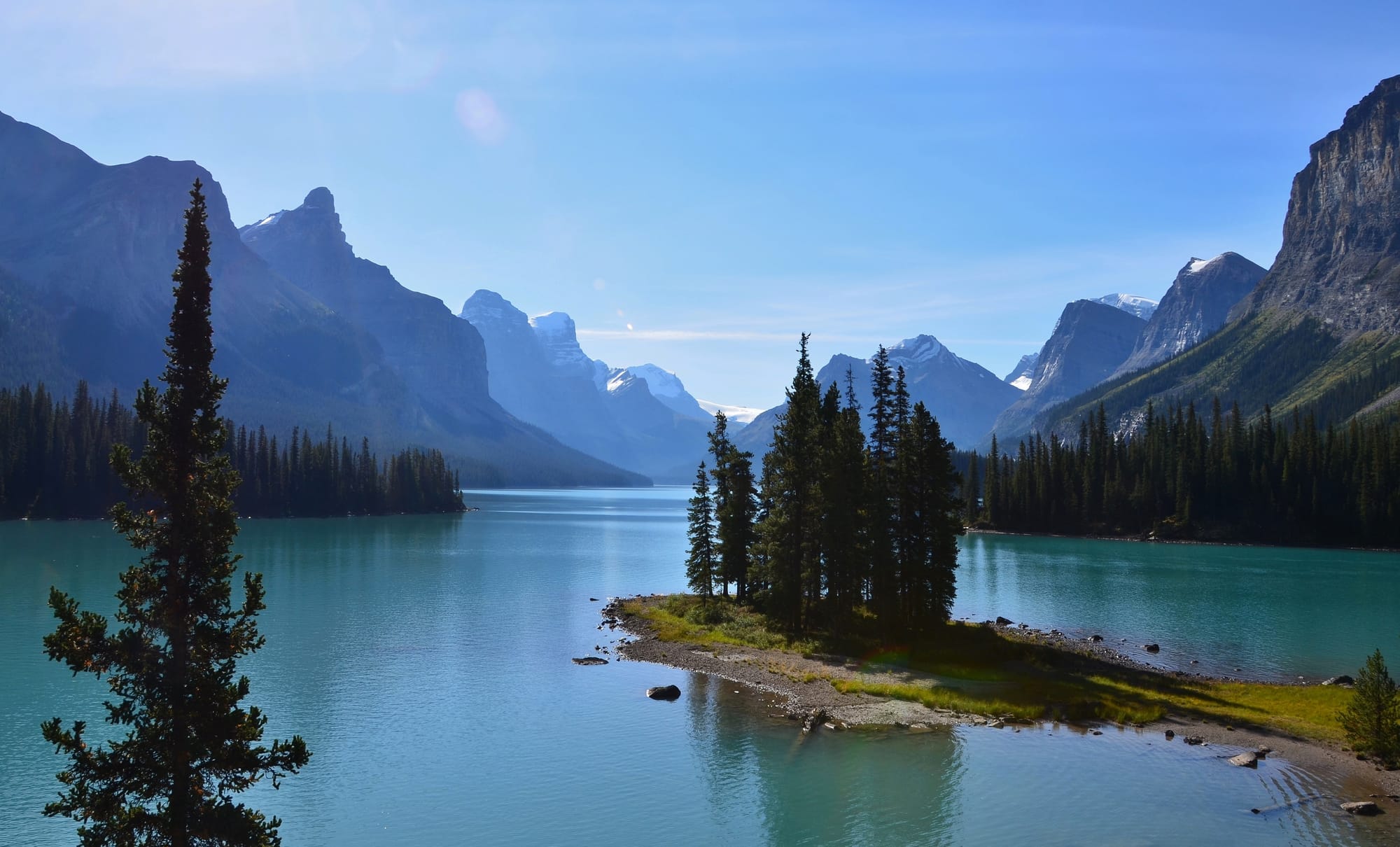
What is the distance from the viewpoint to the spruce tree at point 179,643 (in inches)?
695

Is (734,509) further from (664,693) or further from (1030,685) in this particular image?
(1030,685)

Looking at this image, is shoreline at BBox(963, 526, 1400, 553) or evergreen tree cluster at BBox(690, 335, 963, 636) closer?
evergreen tree cluster at BBox(690, 335, 963, 636)

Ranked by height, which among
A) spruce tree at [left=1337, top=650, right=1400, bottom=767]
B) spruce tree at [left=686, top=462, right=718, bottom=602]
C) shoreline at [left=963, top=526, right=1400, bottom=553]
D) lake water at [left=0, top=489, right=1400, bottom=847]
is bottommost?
shoreline at [left=963, top=526, right=1400, bottom=553]

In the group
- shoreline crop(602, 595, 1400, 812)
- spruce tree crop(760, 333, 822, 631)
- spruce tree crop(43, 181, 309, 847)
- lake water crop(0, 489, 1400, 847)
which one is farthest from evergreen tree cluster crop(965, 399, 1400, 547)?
spruce tree crop(43, 181, 309, 847)

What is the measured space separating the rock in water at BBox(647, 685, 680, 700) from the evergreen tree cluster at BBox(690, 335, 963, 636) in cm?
1496

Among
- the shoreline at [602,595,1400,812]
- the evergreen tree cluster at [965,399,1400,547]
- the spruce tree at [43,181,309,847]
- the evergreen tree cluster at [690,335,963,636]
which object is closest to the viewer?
the spruce tree at [43,181,309,847]

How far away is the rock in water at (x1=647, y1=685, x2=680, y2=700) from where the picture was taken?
4853cm

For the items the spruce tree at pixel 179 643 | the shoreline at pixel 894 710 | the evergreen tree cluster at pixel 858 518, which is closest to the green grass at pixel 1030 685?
the shoreline at pixel 894 710

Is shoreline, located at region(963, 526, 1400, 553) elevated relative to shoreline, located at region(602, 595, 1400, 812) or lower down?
lower down

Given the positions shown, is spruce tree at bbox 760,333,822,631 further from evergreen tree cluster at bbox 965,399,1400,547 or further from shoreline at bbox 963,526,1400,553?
evergreen tree cluster at bbox 965,399,1400,547

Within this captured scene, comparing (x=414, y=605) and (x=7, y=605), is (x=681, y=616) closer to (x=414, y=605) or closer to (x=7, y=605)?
(x=414, y=605)

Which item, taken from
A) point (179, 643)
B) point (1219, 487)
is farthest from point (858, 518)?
point (1219, 487)

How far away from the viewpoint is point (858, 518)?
60.5 m

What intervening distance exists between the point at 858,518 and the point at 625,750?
2667 cm
